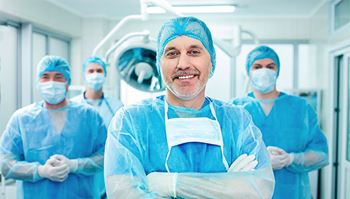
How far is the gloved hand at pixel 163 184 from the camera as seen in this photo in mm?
1161

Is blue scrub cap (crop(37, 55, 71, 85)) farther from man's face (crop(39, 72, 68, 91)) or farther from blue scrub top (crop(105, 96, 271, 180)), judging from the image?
blue scrub top (crop(105, 96, 271, 180))

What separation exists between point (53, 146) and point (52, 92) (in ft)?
1.01

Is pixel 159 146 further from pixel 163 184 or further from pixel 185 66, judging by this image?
pixel 185 66

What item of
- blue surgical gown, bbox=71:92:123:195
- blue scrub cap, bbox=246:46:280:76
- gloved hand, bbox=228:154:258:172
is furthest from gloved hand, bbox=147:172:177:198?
blue surgical gown, bbox=71:92:123:195

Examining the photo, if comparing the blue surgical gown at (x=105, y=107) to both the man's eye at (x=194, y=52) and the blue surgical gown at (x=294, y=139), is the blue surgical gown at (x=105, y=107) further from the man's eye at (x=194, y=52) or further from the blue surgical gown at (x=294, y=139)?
the man's eye at (x=194, y=52)

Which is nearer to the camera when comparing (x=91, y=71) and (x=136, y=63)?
(x=136, y=63)

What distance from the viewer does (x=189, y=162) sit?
1.24 m

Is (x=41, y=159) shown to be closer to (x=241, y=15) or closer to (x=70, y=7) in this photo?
(x=70, y=7)

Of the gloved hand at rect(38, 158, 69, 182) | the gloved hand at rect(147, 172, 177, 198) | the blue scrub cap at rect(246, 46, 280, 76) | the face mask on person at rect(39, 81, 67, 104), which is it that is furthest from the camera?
the blue scrub cap at rect(246, 46, 280, 76)

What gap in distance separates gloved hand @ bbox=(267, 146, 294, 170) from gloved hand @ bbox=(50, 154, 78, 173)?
39.5 inches

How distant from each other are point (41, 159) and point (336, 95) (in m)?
2.81

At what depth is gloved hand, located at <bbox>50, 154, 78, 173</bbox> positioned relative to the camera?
2027 mm

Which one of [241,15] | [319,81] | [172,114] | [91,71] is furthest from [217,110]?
[241,15]

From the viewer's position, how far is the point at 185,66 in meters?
1.25
